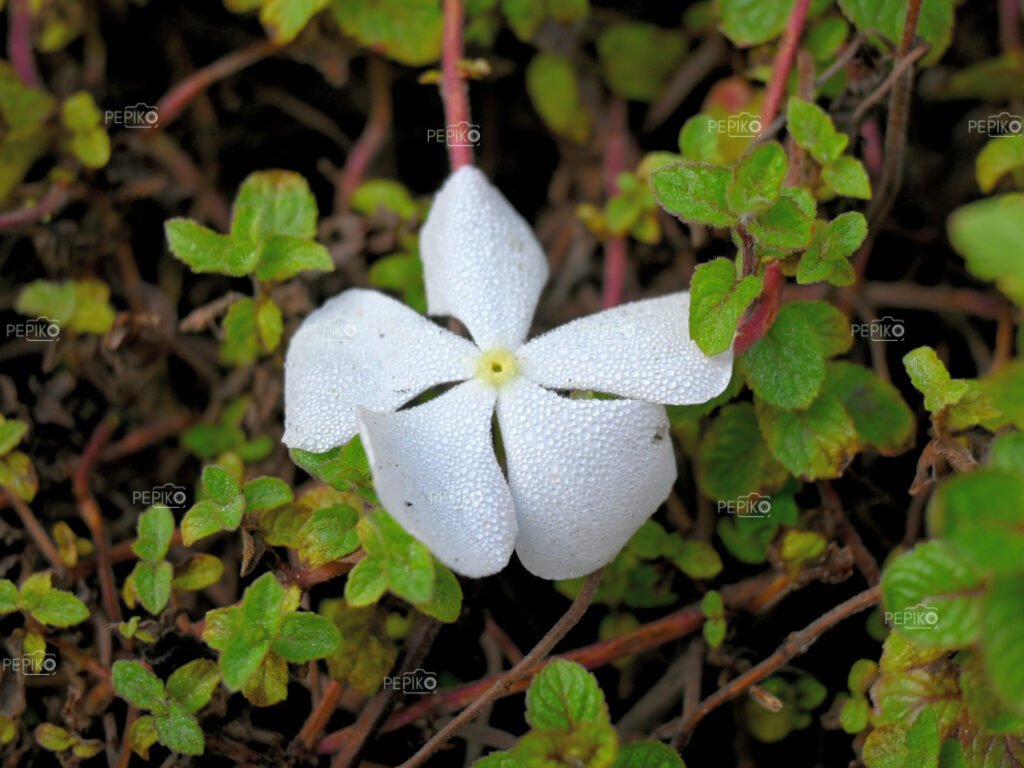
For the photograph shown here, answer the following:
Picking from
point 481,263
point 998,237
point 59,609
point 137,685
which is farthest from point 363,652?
point 998,237

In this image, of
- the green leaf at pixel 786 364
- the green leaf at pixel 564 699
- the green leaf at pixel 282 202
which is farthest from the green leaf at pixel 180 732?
the green leaf at pixel 786 364

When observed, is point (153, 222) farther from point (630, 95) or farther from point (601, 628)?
point (601, 628)

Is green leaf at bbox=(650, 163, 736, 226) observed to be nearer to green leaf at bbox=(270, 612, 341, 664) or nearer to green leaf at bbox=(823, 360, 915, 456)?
green leaf at bbox=(823, 360, 915, 456)

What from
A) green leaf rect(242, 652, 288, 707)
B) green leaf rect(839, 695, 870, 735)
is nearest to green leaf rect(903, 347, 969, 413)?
green leaf rect(839, 695, 870, 735)

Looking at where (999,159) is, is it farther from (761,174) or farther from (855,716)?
(855,716)

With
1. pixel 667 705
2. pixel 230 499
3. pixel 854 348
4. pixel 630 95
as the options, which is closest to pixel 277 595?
pixel 230 499
